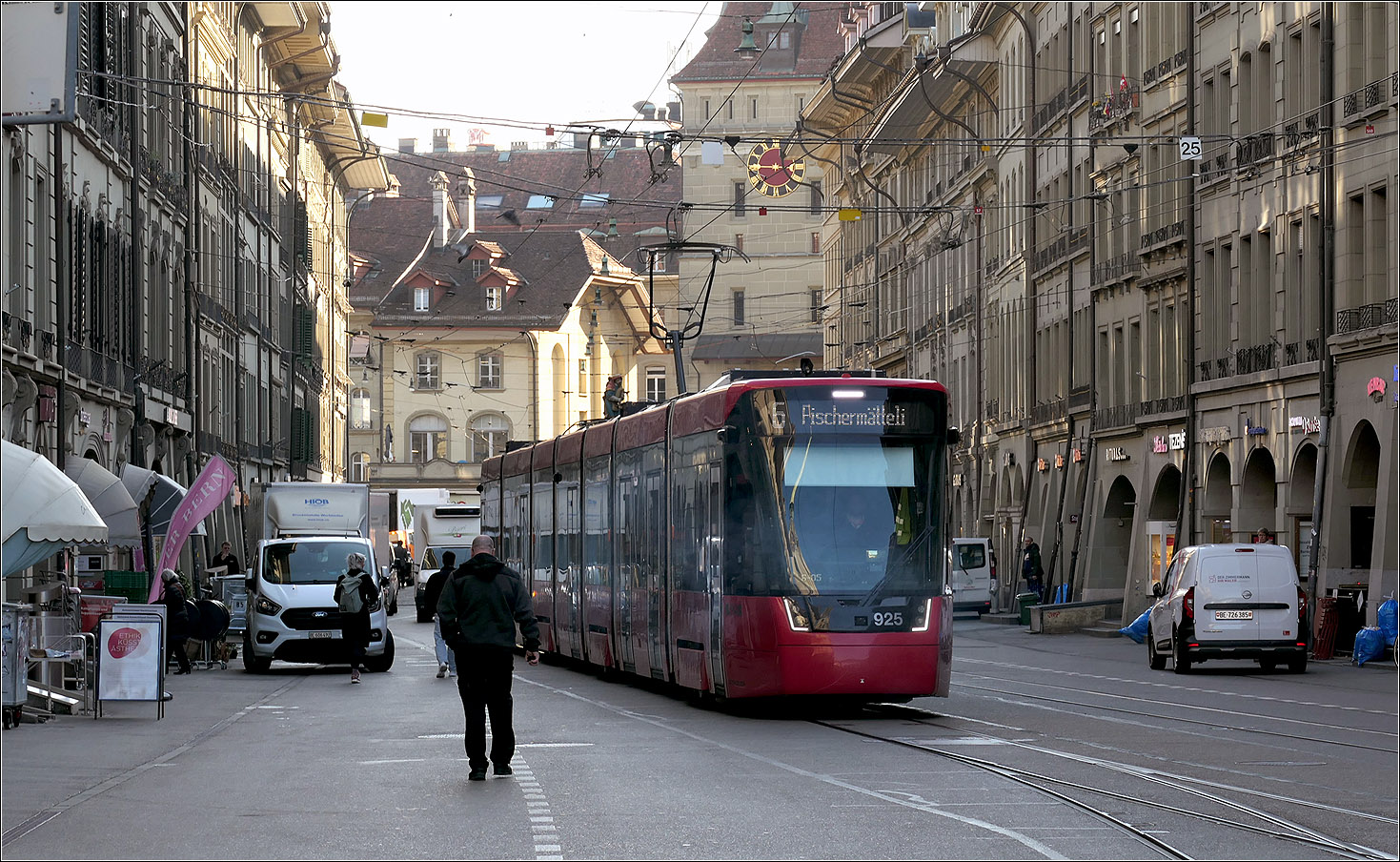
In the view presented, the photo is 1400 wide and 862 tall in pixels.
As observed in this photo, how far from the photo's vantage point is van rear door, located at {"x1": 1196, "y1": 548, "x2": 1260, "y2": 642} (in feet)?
102

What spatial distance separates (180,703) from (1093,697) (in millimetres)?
9580

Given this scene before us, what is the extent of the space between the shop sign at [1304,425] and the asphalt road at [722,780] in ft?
53.4

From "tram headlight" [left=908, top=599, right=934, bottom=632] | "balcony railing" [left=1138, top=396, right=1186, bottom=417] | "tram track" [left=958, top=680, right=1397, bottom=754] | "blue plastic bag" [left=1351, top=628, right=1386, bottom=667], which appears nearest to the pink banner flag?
"tram track" [left=958, top=680, right=1397, bottom=754]

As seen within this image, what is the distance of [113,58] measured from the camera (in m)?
38.9

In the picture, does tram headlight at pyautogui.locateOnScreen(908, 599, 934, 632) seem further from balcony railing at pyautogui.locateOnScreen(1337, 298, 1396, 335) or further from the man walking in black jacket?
balcony railing at pyautogui.locateOnScreen(1337, 298, 1396, 335)

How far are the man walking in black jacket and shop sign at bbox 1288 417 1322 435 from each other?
2745cm

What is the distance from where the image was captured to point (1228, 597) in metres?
31.0

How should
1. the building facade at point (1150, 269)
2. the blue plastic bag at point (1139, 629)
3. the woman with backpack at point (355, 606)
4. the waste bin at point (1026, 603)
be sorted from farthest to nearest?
the waste bin at point (1026, 603), the blue plastic bag at point (1139, 629), the building facade at point (1150, 269), the woman with backpack at point (355, 606)

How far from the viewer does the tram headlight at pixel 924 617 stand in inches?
806

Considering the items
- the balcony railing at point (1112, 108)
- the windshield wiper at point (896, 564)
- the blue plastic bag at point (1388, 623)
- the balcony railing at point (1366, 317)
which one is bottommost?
the blue plastic bag at point (1388, 623)

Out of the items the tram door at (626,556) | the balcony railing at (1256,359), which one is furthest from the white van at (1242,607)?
the balcony railing at (1256,359)

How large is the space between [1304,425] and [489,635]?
28819 millimetres

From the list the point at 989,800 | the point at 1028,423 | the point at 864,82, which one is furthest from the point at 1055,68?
the point at 989,800

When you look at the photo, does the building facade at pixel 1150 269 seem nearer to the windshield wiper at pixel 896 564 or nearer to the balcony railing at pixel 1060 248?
the balcony railing at pixel 1060 248
